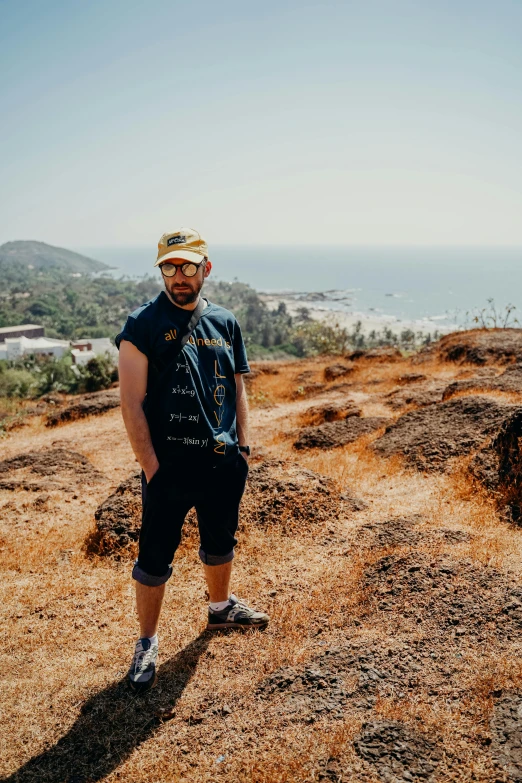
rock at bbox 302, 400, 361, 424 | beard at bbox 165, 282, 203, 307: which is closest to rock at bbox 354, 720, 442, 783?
beard at bbox 165, 282, 203, 307

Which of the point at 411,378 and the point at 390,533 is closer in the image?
the point at 390,533

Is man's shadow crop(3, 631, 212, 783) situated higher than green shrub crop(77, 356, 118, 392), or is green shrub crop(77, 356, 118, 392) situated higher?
man's shadow crop(3, 631, 212, 783)

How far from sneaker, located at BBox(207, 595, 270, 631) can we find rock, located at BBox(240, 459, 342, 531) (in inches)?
62.7

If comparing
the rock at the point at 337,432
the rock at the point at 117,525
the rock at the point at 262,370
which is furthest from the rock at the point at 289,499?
the rock at the point at 262,370

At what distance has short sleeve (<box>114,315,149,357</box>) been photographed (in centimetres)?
261

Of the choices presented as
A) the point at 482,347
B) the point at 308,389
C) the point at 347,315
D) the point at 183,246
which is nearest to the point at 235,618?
the point at 183,246

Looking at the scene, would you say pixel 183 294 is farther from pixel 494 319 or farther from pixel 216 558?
pixel 494 319

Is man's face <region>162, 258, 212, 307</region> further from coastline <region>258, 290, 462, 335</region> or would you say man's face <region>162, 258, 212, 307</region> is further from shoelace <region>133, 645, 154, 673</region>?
coastline <region>258, 290, 462, 335</region>

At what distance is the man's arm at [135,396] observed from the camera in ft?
8.61

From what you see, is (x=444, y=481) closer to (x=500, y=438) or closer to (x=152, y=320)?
(x=500, y=438)

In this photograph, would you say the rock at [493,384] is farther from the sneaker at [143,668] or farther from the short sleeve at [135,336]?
the short sleeve at [135,336]

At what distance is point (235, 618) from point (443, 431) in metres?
4.33

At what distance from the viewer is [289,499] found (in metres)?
5.36

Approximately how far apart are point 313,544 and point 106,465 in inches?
165
